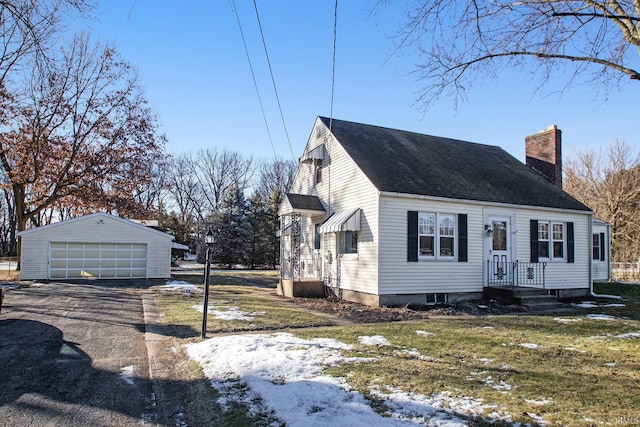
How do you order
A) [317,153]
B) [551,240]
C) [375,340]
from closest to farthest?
[375,340]
[551,240]
[317,153]

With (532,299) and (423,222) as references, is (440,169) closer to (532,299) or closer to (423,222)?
(423,222)

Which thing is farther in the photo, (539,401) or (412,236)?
(412,236)

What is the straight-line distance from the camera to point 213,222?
3797cm

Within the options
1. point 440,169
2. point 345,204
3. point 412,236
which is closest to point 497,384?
point 412,236

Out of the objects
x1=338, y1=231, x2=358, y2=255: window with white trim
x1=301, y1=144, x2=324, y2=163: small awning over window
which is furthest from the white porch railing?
x1=301, y1=144, x2=324, y2=163: small awning over window

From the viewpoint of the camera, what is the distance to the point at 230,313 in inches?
392

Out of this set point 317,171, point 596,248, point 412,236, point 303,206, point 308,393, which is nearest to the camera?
point 308,393

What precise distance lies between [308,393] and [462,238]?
32.3 feet

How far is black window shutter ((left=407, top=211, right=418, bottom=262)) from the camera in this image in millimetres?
12206

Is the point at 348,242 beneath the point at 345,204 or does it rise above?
beneath

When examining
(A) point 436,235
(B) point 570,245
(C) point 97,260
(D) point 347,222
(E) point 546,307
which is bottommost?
(E) point 546,307

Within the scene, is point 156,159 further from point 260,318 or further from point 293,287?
point 260,318

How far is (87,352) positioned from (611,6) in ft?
31.6

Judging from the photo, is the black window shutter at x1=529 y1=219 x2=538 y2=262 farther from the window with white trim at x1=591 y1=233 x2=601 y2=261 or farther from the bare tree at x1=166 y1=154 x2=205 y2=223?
the bare tree at x1=166 y1=154 x2=205 y2=223
